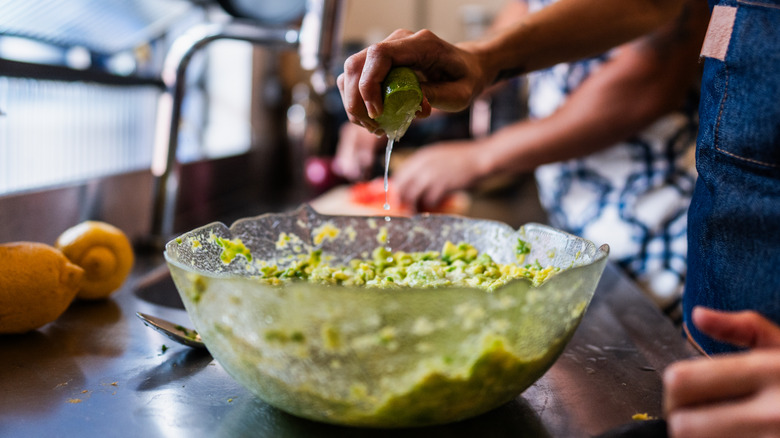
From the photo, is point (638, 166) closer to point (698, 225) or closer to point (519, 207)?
point (698, 225)

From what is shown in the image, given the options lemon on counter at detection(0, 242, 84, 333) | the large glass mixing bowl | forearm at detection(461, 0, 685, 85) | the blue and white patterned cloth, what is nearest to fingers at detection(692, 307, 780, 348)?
the large glass mixing bowl

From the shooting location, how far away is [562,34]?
939 millimetres

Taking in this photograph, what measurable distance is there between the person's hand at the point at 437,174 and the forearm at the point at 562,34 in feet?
2.35

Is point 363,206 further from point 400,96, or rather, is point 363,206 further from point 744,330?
point 744,330

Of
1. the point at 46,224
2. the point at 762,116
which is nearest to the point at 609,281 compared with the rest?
the point at 762,116

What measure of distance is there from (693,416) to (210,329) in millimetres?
393

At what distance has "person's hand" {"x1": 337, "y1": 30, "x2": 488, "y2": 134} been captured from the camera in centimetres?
71

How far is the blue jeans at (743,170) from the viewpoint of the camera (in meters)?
0.58

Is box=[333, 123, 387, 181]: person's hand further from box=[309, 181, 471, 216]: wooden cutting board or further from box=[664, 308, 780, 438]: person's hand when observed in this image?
box=[664, 308, 780, 438]: person's hand

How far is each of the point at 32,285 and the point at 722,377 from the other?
2.47 ft

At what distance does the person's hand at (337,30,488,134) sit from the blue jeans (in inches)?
11.4

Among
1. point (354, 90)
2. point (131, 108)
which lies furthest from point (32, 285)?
point (131, 108)

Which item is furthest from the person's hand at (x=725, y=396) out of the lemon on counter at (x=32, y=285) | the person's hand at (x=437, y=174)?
the person's hand at (x=437, y=174)

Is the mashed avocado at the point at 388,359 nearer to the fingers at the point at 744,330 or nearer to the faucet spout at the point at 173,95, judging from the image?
the fingers at the point at 744,330
